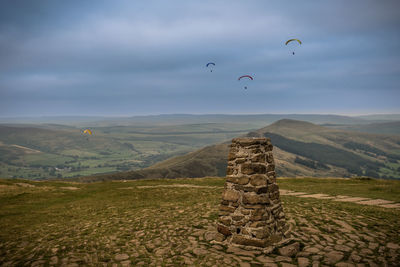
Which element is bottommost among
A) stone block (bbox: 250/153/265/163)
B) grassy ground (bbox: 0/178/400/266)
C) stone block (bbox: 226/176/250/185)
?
grassy ground (bbox: 0/178/400/266)

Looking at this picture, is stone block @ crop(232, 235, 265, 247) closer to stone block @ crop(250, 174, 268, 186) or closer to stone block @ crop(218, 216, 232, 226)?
stone block @ crop(218, 216, 232, 226)

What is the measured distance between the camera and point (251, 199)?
1052 centimetres

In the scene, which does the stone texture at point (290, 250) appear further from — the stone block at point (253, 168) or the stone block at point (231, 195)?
the stone block at point (253, 168)

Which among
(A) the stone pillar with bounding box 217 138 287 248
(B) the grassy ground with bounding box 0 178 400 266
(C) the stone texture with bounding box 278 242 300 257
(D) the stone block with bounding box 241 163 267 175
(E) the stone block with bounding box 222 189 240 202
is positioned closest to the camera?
(B) the grassy ground with bounding box 0 178 400 266

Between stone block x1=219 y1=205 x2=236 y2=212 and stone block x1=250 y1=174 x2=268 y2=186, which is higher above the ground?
stone block x1=250 y1=174 x2=268 y2=186

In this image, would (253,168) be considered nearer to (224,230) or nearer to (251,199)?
(251,199)

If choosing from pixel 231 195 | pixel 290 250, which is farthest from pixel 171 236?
pixel 290 250

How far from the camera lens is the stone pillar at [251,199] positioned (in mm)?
10438

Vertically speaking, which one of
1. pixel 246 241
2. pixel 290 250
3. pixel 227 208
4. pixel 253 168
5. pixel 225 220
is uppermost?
pixel 253 168

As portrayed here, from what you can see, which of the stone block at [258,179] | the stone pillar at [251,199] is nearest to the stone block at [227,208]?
the stone pillar at [251,199]

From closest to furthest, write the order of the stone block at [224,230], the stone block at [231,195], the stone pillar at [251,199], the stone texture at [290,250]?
the stone texture at [290,250]
the stone pillar at [251,199]
the stone block at [231,195]
the stone block at [224,230]

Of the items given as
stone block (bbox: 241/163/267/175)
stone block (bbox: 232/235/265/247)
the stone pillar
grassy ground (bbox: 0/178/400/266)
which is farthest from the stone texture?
stone block (bbox: 241/163/267/175)

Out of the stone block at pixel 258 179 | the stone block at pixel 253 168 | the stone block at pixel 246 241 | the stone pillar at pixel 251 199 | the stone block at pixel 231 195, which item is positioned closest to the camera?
the stone block at pixel 246 241

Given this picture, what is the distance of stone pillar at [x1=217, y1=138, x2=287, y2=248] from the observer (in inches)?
411
